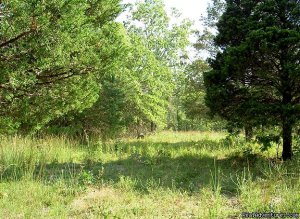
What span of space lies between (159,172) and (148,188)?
1.73 m

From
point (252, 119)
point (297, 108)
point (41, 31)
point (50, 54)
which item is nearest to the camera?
point (41, 31)

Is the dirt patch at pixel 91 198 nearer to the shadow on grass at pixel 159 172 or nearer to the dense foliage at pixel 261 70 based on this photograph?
the shadow on grass at pixel 159 172

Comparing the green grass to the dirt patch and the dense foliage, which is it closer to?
the dirt patch

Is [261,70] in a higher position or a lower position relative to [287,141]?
higher

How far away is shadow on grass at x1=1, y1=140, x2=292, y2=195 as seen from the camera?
5.46m

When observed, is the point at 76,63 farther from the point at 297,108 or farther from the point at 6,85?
the point at 297,108

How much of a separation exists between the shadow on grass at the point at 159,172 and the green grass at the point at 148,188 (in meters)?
0.02

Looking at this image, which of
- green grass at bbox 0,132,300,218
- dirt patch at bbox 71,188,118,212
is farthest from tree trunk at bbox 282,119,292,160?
dirt patch at bbox 71,188,118,212

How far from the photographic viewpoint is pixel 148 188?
4980mm

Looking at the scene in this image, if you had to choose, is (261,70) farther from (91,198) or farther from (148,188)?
(91,198)

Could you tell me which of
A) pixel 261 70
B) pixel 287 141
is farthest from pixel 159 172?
pixel 261 70

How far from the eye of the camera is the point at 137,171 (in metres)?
6.88

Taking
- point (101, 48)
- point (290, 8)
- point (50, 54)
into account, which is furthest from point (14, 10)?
point (290, 8)

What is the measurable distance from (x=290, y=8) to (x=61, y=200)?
20.5 feet
